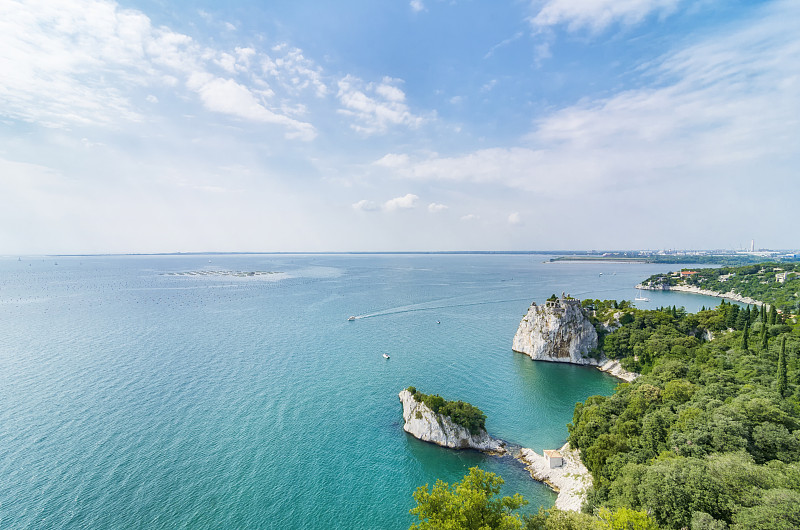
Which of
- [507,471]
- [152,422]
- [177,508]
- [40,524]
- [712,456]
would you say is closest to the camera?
[712,456]

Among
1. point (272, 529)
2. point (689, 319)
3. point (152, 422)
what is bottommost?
point (272, 529)

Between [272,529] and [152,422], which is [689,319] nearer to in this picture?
[272,529]

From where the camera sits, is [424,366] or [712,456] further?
[424,366]

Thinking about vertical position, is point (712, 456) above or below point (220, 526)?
above

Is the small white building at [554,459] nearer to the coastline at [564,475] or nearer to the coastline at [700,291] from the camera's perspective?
the coastline at [564,475]

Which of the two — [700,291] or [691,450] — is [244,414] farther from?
[700,291]

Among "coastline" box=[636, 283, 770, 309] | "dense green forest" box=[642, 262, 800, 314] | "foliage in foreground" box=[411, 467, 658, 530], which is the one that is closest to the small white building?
"foliage in foreground" box=[411, 467, 658, 530]

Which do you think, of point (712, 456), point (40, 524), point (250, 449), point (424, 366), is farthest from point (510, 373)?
point (40, 524)

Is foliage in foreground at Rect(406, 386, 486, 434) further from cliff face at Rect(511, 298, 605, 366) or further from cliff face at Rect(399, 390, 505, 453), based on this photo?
cliff face at Rect(511, 298, 605, 366)

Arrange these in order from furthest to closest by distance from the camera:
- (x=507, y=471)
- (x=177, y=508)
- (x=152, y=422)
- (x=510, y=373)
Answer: (x=510, y=373) → (x=152, y=422) → (x=507, y=471) → (x=177, y=508)
